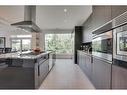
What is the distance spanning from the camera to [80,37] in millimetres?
10047

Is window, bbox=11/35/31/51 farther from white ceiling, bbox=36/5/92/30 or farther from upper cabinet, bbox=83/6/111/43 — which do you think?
upper cabinet, bbox=83/6/111/43

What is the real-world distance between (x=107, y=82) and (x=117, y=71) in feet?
1.82

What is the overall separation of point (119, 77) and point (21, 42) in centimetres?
1147

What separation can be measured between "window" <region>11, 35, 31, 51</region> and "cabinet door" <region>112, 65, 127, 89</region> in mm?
10932

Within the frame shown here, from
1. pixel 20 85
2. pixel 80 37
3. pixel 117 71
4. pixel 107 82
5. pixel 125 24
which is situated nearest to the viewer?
pixel 125 24

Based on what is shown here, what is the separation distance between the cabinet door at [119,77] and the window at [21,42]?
10.9 meters

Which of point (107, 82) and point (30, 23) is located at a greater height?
point (30, 23)

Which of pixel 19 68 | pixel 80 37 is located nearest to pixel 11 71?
pixel 19 68

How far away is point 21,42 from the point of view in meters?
12.8

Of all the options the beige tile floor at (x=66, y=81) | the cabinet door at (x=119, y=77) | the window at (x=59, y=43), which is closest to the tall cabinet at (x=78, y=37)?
the window at (x=59, y=43)

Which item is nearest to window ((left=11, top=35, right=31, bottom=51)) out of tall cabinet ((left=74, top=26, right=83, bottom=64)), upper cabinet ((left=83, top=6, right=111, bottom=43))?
tall cabinet ((left=74, top=26, right=83, bottom=64))

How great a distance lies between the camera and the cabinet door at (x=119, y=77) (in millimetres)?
2000

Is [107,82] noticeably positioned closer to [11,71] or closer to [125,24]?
[125,24]
